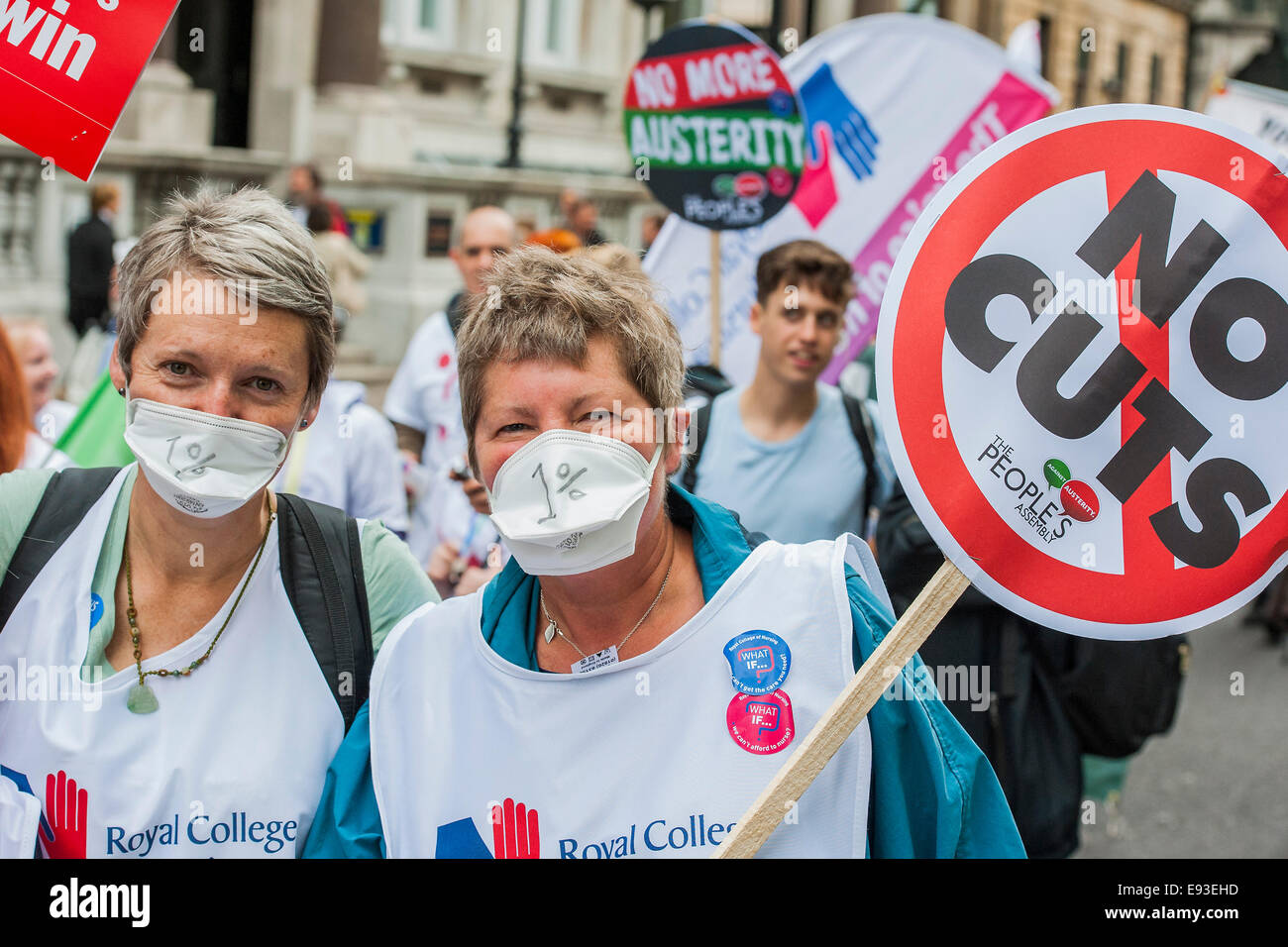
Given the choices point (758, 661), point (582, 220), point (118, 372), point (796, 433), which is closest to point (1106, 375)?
point (758, 661)

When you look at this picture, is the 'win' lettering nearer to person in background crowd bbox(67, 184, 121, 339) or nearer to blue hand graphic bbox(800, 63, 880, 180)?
blue hand graphic bbox(800, 63, 880, 180)

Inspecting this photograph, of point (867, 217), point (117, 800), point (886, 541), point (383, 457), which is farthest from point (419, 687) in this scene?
point (867, 217)

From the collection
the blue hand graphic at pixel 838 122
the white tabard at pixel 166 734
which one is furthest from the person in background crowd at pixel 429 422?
the white tabard at pixel 166 734

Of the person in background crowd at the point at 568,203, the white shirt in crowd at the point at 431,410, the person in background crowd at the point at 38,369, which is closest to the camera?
the person in background crowd at the point at 38,369

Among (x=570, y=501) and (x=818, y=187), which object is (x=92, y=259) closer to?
(x=818, y=187)

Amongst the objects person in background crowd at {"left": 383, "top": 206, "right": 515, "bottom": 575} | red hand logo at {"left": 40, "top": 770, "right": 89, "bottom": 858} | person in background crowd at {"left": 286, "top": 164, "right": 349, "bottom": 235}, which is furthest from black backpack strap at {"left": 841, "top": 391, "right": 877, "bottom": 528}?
person in background crowd at {"left": 286, "top": 164, "right": 349, "bottom": 235}

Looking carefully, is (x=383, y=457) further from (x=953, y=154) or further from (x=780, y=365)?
(x=953, y=154)

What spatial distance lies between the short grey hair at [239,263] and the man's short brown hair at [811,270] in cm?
249

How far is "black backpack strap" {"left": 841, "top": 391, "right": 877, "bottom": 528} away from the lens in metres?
4.33

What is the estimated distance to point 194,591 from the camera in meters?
2.34

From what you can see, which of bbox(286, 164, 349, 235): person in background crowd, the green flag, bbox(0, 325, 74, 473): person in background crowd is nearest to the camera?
bbox(0, 325, 74, 473): person in background crowd

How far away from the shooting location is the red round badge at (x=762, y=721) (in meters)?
1.97

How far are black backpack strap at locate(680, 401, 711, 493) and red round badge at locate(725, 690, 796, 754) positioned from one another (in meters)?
2.31

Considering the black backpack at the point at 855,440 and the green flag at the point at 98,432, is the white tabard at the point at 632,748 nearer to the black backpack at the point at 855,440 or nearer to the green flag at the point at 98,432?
the green flag at the point at 98,432
